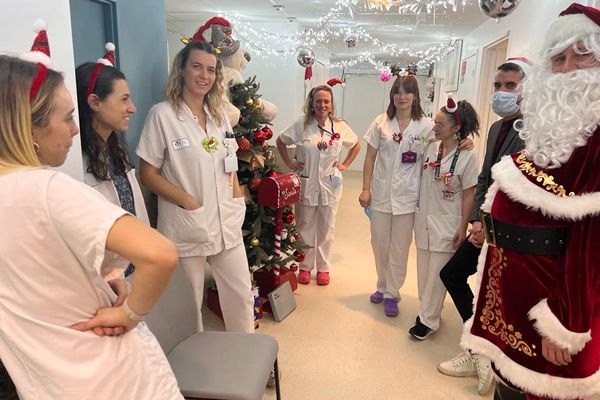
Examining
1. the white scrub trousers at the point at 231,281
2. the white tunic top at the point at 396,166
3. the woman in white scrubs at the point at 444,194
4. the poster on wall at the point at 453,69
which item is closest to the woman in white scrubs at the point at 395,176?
the white tunic top at the point at 396,166

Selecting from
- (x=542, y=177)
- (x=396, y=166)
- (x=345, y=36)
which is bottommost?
(x=396, y=166)

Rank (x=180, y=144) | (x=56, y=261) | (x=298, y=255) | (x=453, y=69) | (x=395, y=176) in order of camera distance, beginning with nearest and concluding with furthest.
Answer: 1. (x=56, y=261)
2. (x=180, y=144)
3. (x=395, y=176)
4. (x=298, y=255)
5. (x=453, y=69)

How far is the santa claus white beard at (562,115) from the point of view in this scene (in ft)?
3.53

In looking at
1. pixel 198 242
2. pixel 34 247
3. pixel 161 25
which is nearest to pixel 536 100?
pixel 34 247

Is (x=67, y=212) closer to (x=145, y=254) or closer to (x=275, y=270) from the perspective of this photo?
(x=145, y=254)

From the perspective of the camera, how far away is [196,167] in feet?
6.14

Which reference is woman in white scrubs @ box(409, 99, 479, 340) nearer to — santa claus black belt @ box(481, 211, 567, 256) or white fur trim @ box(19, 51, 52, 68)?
santa claus black belt @ box(481, 211, 567, 256)

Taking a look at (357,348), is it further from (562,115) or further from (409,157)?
(562,115)

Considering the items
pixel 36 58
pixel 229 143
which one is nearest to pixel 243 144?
pixel 229 143

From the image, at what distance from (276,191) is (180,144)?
33.2 inches

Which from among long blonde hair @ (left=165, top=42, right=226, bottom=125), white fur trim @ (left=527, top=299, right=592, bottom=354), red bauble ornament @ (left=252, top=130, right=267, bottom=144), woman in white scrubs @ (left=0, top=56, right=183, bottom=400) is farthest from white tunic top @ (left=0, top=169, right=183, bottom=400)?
red bauble ornament @ (left=252, top=130, right=267, bottom=144)

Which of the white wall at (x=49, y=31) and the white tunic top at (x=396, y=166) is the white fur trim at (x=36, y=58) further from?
the white tunic top at (x=396, y=166)

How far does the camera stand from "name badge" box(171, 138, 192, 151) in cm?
184

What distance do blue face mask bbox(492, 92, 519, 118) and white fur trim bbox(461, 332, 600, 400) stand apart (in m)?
→ 1.11
